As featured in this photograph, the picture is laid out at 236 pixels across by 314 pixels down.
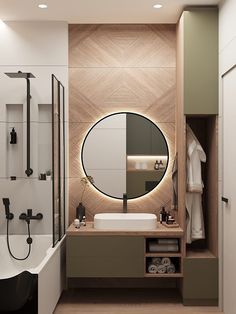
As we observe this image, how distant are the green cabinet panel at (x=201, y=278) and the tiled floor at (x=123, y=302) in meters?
0.13

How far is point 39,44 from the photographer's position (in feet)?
13.9

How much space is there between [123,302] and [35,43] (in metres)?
2.88

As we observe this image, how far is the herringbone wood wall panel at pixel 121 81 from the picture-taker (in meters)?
4.30

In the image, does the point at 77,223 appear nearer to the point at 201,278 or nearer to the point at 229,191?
the point at 201,278

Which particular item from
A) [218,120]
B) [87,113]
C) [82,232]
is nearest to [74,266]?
[82,232]

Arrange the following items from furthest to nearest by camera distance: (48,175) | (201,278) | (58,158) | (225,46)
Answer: (48,175) < (58,158) < (201,278) < (225,46)

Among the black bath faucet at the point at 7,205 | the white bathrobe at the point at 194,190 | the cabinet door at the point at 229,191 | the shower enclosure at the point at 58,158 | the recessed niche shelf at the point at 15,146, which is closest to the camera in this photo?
the cabinet door at the point at 229,191

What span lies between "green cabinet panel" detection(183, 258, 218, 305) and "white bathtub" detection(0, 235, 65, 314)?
47.9 inches

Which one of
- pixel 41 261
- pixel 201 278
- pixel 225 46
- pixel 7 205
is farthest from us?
pixel 7 205

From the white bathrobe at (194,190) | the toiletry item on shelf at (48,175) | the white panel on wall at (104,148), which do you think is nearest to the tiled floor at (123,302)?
the white bathrobe at (194,190)

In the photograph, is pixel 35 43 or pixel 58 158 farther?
pixel 35 43

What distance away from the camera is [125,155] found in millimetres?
4289

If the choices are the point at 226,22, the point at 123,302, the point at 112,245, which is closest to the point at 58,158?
the point at 112,245

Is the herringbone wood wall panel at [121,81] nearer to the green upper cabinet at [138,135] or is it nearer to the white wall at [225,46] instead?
the green upper cabinet at [138,135]
